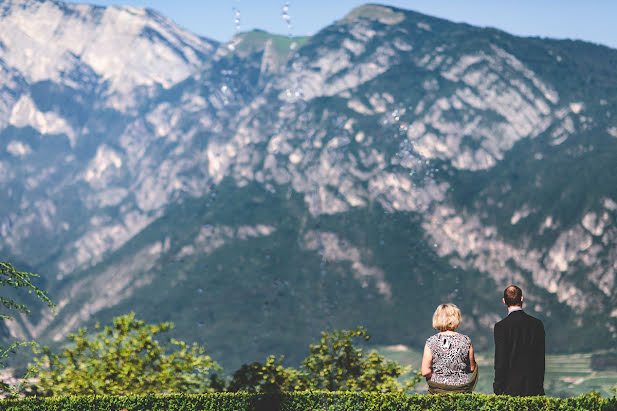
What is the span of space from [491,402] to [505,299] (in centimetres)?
355

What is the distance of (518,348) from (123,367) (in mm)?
39352

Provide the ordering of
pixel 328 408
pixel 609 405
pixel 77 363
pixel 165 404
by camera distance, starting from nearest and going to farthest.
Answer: pixel 609 405 → pixel 328 408 → pixel 165 404 → pixel 77 363

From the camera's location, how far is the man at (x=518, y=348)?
1633 cm

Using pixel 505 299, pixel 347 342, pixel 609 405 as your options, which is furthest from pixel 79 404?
pixel 347 342

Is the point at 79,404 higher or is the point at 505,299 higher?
the point at 505,299

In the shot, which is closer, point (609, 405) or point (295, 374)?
point (609, 405)

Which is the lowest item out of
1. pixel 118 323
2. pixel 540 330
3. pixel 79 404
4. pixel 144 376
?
pixel 79 404

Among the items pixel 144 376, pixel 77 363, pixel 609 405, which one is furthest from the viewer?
pixel 77 363

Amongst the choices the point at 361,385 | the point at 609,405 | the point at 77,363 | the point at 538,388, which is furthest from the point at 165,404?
the point at 361,385

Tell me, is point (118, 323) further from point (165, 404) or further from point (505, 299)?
point (505, 299)

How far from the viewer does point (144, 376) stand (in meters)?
51.4

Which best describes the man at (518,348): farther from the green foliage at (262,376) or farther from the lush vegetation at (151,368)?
the green foliage at (262,376)

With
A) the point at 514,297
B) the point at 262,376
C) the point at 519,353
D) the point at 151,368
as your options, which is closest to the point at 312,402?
the point at 519,353

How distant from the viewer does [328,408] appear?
21.7 metres
